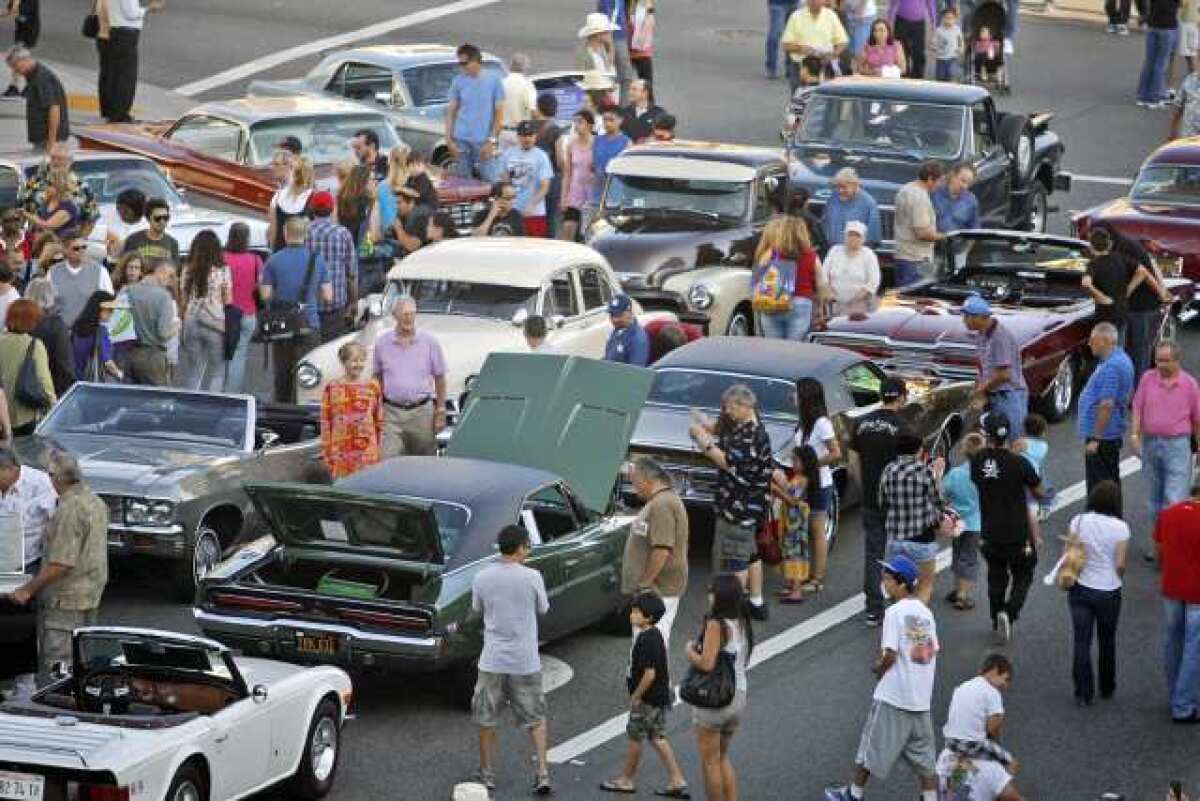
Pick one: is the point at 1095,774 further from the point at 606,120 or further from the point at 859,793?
the point at 606,120

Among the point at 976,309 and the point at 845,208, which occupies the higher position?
the point at 976,309

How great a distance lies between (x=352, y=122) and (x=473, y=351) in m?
7.85

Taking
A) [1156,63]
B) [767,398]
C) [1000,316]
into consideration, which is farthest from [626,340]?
[1156,63]

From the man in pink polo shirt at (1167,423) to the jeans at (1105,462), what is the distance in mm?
358

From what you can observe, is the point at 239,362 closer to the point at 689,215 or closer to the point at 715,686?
the point at 689,215

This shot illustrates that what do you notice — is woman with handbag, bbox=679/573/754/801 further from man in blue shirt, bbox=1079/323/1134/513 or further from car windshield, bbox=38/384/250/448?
man in blue shirt, bbox=1079/323/1134/513

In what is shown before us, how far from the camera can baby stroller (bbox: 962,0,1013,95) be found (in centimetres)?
3703

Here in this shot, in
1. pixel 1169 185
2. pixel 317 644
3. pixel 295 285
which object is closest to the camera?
pixel 317 644

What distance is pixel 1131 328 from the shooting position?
2277 centimetres

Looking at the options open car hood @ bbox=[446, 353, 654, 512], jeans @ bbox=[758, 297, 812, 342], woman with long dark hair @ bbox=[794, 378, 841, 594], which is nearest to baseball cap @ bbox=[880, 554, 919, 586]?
open car hood @ bbox=[446, 353, 654, 512]

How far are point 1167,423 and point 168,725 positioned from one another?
27.6ft

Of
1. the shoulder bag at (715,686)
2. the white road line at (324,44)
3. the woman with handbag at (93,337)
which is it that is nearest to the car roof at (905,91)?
the woman with handbag at (93,337)

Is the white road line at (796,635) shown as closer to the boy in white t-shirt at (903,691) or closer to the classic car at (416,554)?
the classic car at (416,554)

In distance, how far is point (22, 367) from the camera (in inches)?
738
